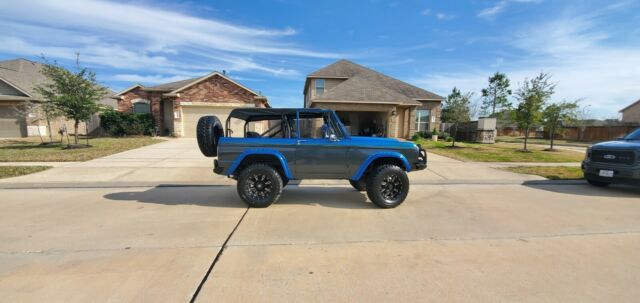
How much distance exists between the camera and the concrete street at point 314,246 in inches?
98.0

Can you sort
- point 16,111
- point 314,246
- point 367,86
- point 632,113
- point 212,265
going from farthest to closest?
point 632,113 < point 367,86 < point 16,111 < point 314,246 < point 212,265

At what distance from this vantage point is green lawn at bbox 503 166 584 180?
327 inches

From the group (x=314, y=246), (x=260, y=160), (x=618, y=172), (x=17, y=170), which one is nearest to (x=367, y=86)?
(x=618, y=172)

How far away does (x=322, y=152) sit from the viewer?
5078 mm

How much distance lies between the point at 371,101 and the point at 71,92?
52.6 ft

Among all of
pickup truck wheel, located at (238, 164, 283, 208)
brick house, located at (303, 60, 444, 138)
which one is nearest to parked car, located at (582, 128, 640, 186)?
pickup truck wheel, located at (238, 164, 283, 208)

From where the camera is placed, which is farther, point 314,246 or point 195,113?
point 195,113

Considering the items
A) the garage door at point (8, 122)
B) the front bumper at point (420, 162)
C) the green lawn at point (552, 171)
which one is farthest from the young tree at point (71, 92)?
the green lawn at point (552, 171)

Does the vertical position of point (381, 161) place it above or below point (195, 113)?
below

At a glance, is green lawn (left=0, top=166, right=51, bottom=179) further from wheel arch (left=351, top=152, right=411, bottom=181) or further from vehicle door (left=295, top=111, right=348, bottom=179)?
wheel arch (left=351, top=152, right=411, bottom=181)

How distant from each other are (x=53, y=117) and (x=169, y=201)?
12.7 metres

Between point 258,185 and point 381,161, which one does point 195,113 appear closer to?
point 258,185

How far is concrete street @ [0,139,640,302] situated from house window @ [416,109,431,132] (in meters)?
18.5

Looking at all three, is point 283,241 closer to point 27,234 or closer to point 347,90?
point 27,234
